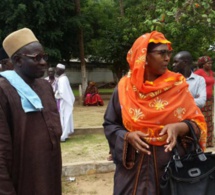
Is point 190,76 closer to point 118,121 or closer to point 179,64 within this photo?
point 179,64

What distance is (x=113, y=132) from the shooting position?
2.63 metres

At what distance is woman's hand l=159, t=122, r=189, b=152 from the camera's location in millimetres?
2281

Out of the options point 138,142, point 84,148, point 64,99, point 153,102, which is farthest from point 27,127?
point 64,99

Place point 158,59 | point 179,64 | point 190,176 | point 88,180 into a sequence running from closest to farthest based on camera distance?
point 190,176, point 158,59, point 179,64, point 88,180

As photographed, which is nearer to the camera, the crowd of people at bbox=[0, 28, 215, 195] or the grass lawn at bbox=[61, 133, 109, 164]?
the crowd of people at bbox=[0, 28, 215, 195]

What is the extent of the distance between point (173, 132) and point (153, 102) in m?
0.26

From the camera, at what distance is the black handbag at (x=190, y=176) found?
223cm

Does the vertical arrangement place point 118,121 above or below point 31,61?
below

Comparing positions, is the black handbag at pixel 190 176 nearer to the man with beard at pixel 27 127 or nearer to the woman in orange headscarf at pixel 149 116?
the woman in orange headscarf at pixel 149 116

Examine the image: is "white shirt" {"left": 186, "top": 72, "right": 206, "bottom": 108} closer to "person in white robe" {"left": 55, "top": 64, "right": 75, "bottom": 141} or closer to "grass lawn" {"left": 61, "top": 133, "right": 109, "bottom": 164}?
"grass lawn" {"left": 61, "top": 133, "right": 109, "bottom": 164}

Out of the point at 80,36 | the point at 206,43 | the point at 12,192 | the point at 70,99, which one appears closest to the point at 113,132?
the point at 12,192

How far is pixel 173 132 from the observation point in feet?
7.54

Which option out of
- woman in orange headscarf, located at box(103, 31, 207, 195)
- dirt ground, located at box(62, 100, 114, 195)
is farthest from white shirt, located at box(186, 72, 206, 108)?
woman in orange headscarf, located at box(103, 31, 207, 195)

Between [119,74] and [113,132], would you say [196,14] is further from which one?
[119,74]
